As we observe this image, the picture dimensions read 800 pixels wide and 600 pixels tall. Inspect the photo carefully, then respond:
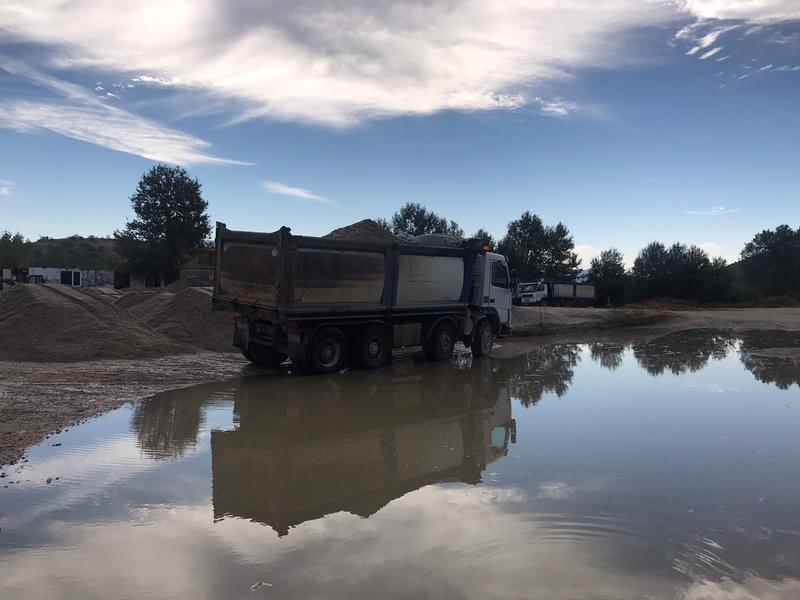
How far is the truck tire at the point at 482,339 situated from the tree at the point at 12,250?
6176 centimetres

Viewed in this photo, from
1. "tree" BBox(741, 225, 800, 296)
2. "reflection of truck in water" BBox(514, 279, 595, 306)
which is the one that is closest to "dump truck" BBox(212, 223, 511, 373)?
"reflection of truck in water" BBox(514, 279, 595, 306)

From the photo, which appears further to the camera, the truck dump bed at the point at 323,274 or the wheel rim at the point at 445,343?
the wheel rim at the point at 445,343

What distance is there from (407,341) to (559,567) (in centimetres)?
1118

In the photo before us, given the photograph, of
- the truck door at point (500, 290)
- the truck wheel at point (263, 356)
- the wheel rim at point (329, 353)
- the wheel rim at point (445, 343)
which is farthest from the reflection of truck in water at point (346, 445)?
the truck door at point (500, 290)

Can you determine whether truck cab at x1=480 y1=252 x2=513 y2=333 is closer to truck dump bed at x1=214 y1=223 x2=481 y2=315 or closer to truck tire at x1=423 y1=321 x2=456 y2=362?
truck tire at x1=423 y1=321 x2=456 y2=362

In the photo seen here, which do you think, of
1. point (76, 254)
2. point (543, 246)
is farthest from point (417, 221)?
point (76, 254)

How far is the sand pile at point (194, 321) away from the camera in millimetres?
16859

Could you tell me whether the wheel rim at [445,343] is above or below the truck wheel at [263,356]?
above

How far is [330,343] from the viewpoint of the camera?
13445 millimetres

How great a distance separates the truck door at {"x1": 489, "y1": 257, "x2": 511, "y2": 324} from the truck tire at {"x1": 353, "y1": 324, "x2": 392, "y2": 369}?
14.1 feet

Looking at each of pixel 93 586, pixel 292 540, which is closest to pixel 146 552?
pixel 93 586

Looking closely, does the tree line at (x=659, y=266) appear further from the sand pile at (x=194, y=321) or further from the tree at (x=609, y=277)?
the sand pile at (x=194, y=321)

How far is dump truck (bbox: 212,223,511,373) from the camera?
12508 mm

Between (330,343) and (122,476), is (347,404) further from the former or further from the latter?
(122,476)
